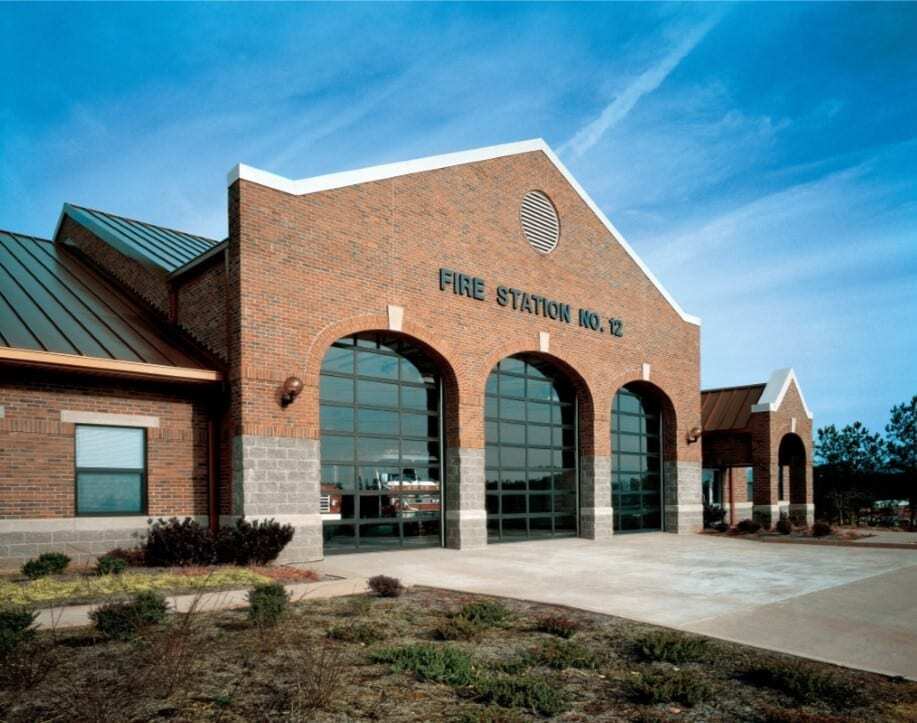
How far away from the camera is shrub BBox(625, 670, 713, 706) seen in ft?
21.5

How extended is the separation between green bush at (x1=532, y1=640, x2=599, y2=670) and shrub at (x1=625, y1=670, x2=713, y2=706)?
64 centimetres

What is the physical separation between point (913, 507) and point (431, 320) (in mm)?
33781

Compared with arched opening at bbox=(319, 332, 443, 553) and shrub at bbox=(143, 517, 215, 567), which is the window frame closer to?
shrub at bbox=(143, 517, 215, 567)

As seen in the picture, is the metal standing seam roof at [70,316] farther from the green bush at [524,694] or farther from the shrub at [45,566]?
the green bush at [524,694]

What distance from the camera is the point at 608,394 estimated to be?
24.7m

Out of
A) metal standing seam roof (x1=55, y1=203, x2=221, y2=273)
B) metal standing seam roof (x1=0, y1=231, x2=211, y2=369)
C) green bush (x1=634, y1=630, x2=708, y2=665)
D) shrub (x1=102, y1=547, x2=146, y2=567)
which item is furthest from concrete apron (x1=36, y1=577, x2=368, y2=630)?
metal standing seam roof (x1=55, y1=203, x2=221, y2=273)

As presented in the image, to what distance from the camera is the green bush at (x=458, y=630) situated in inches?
347

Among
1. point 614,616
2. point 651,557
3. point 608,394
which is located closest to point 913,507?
point 608,394

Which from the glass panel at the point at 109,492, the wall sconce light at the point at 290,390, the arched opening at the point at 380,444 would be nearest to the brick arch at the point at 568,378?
the arched opening at the point at 380,444

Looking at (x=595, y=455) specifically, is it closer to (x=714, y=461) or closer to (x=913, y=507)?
(x=714, y=461)

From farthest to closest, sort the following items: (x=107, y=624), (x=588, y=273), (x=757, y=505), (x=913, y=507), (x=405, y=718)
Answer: (x=913, y=507), (x=757, y=505), (x=588, y=273), (x=107, y=624), (x=405, y=718)

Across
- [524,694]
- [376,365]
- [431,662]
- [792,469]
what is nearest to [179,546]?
[376,365]

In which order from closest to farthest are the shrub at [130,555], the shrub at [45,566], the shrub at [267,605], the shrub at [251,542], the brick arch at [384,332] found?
1. the shrub at [267,605]
2. the shrub at [45,566]
3. the shrub at [251,542]
4. the shrub at [130,555]
5. the brick arch at [384,332]

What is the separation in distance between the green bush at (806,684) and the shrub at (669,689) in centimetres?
65
